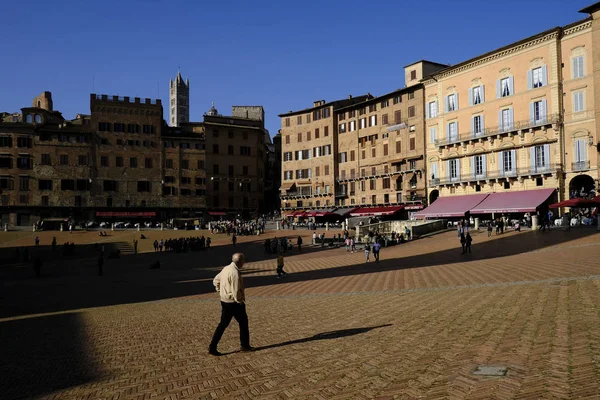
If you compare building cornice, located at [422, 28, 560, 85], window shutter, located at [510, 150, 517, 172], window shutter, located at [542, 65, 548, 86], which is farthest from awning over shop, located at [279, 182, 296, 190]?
window shutter, located at [542, 65, 548, 86]

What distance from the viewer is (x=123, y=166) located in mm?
75750

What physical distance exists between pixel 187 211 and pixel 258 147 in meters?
16.4

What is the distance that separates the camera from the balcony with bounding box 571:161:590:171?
41562mm

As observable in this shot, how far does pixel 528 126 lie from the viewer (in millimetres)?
46031

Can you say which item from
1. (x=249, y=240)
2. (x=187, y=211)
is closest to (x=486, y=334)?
(x=249, y=240)

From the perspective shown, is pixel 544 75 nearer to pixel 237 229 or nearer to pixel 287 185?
pixel 237 229

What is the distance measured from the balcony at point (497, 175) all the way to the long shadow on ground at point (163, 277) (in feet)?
38.5

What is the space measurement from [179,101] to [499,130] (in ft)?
407

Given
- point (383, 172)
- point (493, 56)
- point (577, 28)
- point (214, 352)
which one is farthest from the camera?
point (383, 172)

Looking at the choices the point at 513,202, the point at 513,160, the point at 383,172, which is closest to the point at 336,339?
the point at 513,202

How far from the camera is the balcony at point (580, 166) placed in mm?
41562

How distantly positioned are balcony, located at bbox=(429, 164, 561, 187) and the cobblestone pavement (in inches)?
1024

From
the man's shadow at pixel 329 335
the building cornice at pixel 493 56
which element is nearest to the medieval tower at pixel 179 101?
the building cornice at pixel 493 56

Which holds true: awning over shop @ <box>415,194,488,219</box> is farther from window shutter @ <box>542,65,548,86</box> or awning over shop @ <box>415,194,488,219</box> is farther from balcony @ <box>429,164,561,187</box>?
window shutter @ <box>542,65,548,86</box>
